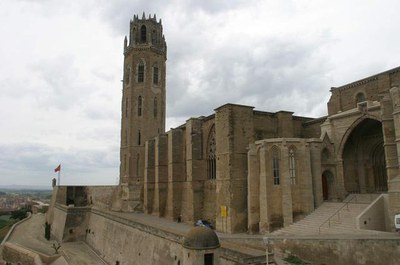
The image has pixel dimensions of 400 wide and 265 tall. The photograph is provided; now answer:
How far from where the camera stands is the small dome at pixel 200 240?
12.4 meters

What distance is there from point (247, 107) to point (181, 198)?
11.9 m

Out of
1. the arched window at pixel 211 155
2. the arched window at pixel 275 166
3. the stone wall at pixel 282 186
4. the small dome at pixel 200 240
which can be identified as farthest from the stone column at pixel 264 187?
the small dome at pixel 200 240

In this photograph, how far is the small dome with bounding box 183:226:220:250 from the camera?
40.8ft

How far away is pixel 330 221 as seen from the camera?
18953 millimetres

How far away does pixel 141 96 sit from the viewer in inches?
1641

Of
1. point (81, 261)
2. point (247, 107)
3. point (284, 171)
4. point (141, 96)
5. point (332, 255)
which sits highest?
point (141, 96)

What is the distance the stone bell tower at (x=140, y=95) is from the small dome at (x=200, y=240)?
2687cm

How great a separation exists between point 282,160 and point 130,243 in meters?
12.3

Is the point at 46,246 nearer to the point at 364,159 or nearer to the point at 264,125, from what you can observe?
the point at 264,125

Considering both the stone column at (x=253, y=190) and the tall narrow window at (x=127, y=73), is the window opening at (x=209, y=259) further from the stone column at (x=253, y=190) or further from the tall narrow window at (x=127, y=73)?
the tall narrow window at (x=127, y=73)

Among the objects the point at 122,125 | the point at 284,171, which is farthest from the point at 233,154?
the point at 122,125

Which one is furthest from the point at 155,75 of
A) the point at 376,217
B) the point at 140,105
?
the point at 376,217

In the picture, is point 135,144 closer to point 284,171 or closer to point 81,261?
point 81,261

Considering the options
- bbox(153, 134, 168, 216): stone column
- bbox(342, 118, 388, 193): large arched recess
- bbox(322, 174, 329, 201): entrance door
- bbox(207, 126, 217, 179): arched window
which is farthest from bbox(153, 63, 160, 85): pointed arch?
bbox(342, 118, 388, 193): large arched recess
